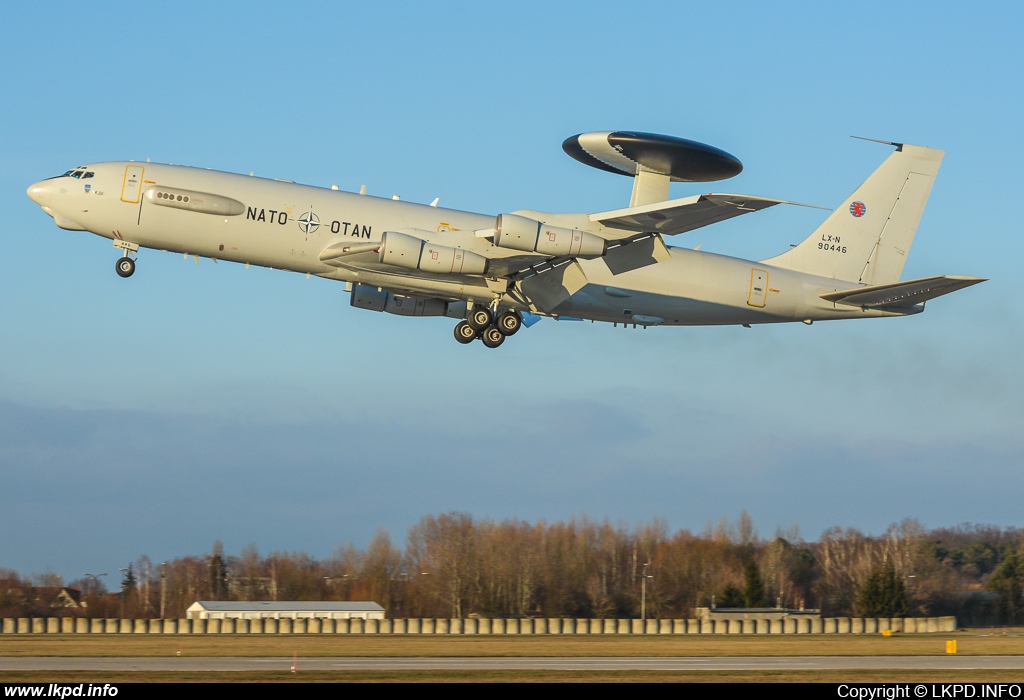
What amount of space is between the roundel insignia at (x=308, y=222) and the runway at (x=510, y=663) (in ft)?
44.5

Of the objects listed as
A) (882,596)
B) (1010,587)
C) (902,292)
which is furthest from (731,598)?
(902,292)

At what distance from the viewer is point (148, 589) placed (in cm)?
8044

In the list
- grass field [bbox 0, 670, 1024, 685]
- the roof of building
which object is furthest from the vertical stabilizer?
the roof of building

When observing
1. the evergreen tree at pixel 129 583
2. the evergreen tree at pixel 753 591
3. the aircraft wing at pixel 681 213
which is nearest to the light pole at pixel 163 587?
the evergreen tree at pixel 129 583

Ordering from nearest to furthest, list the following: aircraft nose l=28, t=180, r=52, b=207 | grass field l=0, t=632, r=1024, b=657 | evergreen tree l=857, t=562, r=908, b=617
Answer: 1. aircraft nose l=28, t=180, r=52, b=207
2. grass field l=0, t=632, r=1024, b=657
3. evergreen tree l=857, t=562, r=908, b=617

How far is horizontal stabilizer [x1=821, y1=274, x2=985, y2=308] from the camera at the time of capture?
120 ft

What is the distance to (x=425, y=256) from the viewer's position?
35438mm

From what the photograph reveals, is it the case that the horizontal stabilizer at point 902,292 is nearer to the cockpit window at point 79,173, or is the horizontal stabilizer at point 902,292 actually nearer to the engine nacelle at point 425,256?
the engine nacelle at point 425,256

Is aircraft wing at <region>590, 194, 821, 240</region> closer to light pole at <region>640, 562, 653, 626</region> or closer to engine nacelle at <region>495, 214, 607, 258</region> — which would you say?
engine nacelle at <region>495, 214, 607, 258</region>

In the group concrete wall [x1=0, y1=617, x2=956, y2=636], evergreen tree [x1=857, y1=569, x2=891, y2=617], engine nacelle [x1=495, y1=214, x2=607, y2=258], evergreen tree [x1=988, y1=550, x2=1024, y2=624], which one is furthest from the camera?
evergreen tree [x1=988, y1=550, x2=1024, y2=624]

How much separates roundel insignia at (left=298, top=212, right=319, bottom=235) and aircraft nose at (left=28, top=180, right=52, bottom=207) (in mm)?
8226
